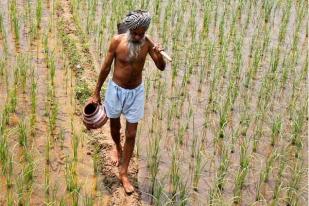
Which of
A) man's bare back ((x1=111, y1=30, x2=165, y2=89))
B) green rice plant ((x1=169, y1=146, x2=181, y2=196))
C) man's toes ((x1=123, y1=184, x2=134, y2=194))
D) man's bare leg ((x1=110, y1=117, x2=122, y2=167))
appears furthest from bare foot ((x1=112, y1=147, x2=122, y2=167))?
man's bare back ((x1=111, y1=30, x2=165, y2=89))

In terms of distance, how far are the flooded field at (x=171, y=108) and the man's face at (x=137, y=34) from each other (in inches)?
39.7

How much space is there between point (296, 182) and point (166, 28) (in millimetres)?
3124

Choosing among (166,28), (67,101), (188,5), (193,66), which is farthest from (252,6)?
(67,101)

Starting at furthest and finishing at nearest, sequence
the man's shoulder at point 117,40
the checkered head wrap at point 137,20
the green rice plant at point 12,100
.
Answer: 1. the green rice plant at point 12,100
2. the man's shoulder at point 117,40
3. the checkered head wrap at point 137,20

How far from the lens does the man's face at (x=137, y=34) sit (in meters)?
3.38

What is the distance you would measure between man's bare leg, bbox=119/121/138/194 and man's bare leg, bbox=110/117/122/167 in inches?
6.4

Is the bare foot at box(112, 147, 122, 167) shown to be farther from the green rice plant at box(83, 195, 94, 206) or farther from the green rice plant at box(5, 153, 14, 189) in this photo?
the green rice plant at box(5, 153, 14, 189)

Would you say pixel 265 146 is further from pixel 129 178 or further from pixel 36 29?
pixel 36 29

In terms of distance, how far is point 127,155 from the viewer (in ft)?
12.4

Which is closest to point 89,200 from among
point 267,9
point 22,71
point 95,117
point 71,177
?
point 71,177

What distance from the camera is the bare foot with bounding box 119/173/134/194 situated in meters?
3.73

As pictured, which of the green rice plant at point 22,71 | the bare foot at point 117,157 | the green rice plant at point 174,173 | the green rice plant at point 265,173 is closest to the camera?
the green rice plant at point 174,173

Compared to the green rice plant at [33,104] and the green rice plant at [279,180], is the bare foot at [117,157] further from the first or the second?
the green rice plant at [279,180]

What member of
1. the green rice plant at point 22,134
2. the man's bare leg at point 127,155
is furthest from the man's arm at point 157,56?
the green rice plant at point 22,134
